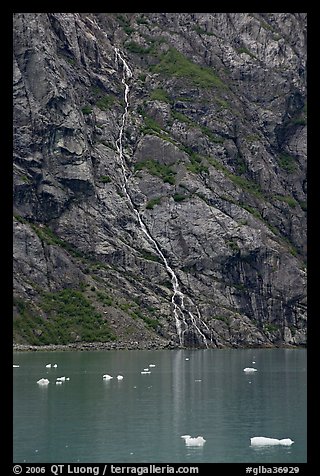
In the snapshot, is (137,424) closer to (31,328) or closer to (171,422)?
(171,422)

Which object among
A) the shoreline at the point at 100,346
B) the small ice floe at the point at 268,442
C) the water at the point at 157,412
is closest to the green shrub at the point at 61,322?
the shoreline at the point at 100,346

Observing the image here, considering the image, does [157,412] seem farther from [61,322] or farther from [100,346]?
[61,322]

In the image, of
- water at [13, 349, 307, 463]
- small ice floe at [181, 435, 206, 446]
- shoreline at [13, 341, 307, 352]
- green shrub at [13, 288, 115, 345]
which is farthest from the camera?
green shrub at [13, 288, 115, 345]

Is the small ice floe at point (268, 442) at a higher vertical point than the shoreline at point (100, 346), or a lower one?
lower

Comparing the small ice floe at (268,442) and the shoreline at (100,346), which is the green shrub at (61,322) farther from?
the small ice floe at (268,442)

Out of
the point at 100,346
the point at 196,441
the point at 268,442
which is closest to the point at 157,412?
the point at 196,441

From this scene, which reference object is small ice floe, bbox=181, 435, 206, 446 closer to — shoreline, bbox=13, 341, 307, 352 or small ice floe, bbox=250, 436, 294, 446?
small ice floe, bbox=250, 436, 294, 446

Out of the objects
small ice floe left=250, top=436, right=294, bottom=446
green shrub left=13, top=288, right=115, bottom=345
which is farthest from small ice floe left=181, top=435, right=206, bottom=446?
green shrub left=13, top=288, right=115, bottom=345
